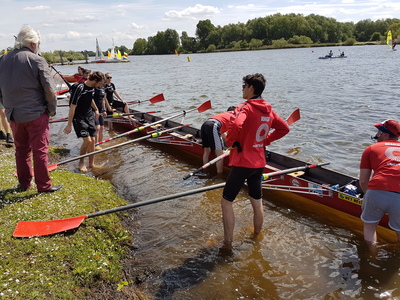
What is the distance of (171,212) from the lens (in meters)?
6.91

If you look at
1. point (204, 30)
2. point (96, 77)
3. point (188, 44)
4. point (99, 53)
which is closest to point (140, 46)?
point (188, 44)

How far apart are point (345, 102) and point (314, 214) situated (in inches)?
531

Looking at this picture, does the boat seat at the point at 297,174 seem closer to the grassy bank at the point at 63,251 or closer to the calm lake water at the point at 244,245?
the calm lake water at the point at 244,245

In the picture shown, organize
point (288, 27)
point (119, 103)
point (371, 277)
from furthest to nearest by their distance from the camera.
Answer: point (288, 27)
point (119, 103)
point (371, 277)

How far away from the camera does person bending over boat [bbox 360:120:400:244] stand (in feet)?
14.3

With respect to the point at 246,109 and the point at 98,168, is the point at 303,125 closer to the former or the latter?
the point at 98,168

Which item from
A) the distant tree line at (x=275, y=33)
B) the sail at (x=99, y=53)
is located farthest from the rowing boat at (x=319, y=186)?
the distant tree line at (x=275, y=33)

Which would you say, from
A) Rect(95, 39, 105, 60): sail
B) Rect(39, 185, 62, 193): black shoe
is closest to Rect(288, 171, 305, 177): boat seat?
Rect(39, 185, 62, 193): black shoe

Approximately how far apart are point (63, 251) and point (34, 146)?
196 centimetres

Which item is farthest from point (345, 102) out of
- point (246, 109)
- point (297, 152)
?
point (246, 109)

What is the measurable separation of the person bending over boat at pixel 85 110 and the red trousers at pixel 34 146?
174 cm

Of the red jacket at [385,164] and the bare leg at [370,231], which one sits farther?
the bare leg at [370,231]

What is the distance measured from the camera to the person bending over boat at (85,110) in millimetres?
7898

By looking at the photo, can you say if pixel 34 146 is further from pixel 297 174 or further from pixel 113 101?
pixel 113 101
